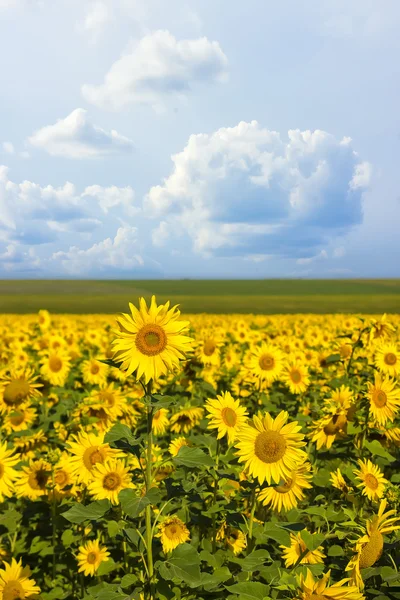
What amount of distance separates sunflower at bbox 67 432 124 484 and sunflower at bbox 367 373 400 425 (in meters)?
2.56

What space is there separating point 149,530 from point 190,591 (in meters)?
0.78

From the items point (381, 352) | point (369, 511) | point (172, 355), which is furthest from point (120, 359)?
point (381, 352)

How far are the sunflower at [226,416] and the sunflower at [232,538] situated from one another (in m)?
0.74

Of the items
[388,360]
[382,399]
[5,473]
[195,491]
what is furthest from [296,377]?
[5,473]

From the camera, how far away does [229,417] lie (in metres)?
4.20

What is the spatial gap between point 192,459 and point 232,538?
194cm

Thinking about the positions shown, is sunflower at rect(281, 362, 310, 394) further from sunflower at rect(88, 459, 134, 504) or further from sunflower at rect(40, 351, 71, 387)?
sunflower at rect(88, 459, 134, 504)

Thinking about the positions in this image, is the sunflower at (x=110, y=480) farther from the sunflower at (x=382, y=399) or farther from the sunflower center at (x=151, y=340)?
the sunflower at (x=382, y=399)

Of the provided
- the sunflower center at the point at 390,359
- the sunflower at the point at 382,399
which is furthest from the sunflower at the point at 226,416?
the sunflower center at the point at 390,359

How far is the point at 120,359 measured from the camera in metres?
2.91

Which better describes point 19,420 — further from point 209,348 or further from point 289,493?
point 289,493

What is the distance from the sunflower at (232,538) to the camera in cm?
386

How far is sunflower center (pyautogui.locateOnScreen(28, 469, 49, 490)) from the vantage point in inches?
194

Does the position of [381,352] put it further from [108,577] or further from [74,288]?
[74,288]
